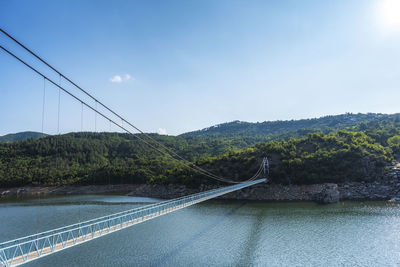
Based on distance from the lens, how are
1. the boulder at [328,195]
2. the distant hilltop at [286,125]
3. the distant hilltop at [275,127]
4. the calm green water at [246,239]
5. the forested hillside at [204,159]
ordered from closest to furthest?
the calm green water at [246,239], the boulder at [328,195], the forested hillside at [204,159], the distant hilltop at [275,127], the distant hilltop at [286,125]

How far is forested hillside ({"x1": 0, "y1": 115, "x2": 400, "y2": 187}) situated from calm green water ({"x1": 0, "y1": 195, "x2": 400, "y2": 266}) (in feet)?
35.3

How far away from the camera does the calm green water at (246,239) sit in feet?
46.4

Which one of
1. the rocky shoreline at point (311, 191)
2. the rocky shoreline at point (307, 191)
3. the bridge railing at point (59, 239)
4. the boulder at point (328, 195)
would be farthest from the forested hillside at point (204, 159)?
the bridge railing at point (59, 239)

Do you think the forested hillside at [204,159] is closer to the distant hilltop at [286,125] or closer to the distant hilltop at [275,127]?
the distant hilltop at [275,127]

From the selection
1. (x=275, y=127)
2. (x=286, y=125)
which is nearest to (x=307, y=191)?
(x=286, y=125)

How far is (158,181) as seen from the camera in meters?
47.4

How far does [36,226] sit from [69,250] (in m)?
9.80

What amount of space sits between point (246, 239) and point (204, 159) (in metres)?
32.4

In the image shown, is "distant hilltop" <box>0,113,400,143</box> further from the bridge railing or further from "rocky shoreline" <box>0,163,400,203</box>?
the bridge railing

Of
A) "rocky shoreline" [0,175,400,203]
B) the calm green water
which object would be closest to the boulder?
"rocky shoreline" [0,175,400,203]

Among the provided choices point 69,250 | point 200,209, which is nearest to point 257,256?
point 69,250

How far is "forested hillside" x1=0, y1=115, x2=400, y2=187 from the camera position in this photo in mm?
37531

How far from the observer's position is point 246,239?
58.2 feet

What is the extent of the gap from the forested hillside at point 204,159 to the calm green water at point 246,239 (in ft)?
35.3
